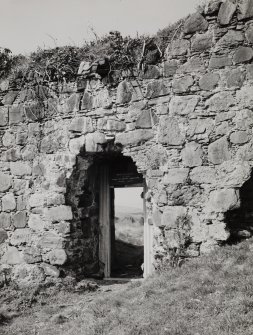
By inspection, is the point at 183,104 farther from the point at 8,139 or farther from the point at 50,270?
the point at 50,270

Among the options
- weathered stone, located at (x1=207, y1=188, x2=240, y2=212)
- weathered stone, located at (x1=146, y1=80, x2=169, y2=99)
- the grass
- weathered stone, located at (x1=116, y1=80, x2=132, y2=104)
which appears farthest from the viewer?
weathered stone, located at (x1=116, y1=80, x2=132, y2=104)

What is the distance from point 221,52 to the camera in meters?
5.79

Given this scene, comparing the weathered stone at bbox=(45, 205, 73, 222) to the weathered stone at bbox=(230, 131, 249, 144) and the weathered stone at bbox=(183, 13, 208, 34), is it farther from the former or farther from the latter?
the weathered stone at bbox=(183, 13, 208, 34)

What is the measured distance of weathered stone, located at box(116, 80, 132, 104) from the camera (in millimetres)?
6340

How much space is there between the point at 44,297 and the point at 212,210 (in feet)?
9.69

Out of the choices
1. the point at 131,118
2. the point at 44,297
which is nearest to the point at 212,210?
the point at 131,118

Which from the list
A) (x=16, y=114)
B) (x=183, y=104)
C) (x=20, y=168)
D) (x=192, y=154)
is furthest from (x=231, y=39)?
(x=20, y=168)

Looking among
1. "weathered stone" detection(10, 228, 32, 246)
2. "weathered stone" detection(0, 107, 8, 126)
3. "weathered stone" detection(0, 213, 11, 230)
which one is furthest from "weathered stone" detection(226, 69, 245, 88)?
"weathered stone" detection(0, 213, 11, 230)

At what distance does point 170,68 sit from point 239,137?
4.92 ft

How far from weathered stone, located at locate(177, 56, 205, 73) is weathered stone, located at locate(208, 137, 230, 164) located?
3.64 feet

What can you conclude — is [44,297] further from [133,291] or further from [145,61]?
[145,61]

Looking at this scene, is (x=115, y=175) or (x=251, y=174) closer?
(x=251, y=174)

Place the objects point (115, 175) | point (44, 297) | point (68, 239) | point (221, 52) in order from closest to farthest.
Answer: point (221, 52) → point (44, 297) → point (68, 239) → point (115, 175)

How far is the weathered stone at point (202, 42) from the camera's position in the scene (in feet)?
19.2
